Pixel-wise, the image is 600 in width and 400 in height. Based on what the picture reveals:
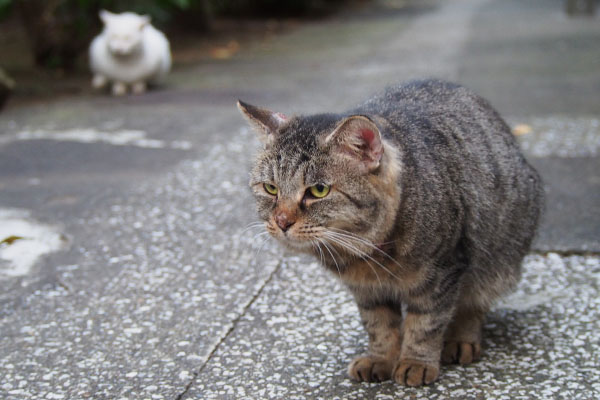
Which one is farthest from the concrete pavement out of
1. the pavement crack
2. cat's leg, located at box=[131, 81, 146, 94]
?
cat's leg, located at box=[131, 81, 146, 94]

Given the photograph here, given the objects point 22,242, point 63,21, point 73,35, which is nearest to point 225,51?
point 73,35

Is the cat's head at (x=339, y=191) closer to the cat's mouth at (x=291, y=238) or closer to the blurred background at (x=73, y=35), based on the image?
the cat's mouth at (x=291, y=238)

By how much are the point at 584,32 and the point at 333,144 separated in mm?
8595

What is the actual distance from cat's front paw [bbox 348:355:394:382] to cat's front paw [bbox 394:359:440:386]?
0.05m

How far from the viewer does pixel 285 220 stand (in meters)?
2.29

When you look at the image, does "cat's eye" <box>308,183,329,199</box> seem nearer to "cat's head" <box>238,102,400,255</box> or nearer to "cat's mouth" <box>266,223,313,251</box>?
"cat's head" <box>238,102,400,255</box>

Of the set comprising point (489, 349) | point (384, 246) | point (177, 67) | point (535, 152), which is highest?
point (384, 246)

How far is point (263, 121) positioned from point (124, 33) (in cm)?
473

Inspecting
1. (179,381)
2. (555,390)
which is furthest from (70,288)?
(555,390)

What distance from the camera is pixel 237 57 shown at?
30.0ft

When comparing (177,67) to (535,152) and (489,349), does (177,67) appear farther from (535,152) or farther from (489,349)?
(489,349)

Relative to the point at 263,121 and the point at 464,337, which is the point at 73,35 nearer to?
the point at 263,121

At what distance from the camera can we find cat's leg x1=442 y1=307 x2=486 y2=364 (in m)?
2.58

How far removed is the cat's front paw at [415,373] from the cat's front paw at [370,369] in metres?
0.05
